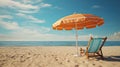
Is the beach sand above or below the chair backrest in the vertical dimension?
below

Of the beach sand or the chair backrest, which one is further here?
the chair backrest

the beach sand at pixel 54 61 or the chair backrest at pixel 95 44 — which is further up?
the chair backrest at pixel 95 44

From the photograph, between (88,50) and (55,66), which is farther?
(88,50)

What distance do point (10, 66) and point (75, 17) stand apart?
3.53 meters

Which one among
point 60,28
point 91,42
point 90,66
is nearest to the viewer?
point 90,66

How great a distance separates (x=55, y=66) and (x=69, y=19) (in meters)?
2.38

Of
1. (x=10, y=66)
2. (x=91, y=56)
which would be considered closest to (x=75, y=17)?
(x=91, y=56)

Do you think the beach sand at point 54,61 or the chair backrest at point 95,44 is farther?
the chair backrest at point 95,44

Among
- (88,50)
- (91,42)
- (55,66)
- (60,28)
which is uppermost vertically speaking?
(60,28)

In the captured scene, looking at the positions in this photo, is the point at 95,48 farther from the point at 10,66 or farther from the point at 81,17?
the point at 10,66

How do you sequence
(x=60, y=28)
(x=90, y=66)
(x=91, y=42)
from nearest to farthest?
(x=90, y=66) < (x=91, y=42) < (x=60, y=28)

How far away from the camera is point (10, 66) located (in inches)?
205

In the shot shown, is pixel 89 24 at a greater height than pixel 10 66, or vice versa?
pixel 89 24

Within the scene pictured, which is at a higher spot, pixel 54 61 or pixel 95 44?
pixel 95 44
